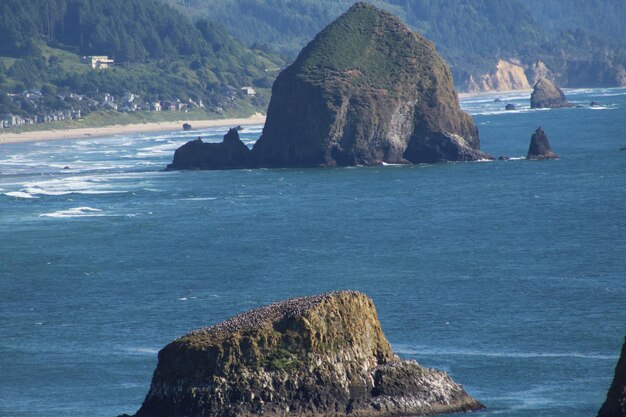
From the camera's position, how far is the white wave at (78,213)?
11362 cm

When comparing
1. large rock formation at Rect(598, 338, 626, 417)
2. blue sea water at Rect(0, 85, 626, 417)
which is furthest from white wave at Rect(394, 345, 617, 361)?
large rock formation at Rect(598, 338, 626, 417)

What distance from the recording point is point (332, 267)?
81.8m

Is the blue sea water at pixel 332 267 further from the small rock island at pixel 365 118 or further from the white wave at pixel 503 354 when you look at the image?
the small rock island at pixel 365 118

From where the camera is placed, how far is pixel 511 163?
146 meters

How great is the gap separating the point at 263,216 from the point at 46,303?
125 feet

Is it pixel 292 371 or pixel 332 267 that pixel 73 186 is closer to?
pixel 332 267

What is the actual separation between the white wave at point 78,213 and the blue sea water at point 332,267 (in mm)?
633

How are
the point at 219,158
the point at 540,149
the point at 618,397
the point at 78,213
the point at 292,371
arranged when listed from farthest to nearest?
the point at 219,158
the point at 540,149
the point at 78,213
the point at 292,371
the point at 618,397

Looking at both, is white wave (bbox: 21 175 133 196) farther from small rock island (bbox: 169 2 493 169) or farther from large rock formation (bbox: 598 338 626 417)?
large rock formation (bbox: 598 338 626 417)

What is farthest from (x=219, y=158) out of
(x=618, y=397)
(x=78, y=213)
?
(x=618, y=397)

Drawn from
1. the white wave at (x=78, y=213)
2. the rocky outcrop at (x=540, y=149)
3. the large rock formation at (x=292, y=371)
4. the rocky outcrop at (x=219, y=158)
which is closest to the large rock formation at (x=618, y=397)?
the large rock formation at (x=292, y=371)

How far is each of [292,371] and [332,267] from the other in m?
37.9

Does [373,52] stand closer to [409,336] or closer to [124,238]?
[124,238]

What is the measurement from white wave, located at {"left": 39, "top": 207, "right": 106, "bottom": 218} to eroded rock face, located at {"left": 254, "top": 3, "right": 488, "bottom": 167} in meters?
34.5
